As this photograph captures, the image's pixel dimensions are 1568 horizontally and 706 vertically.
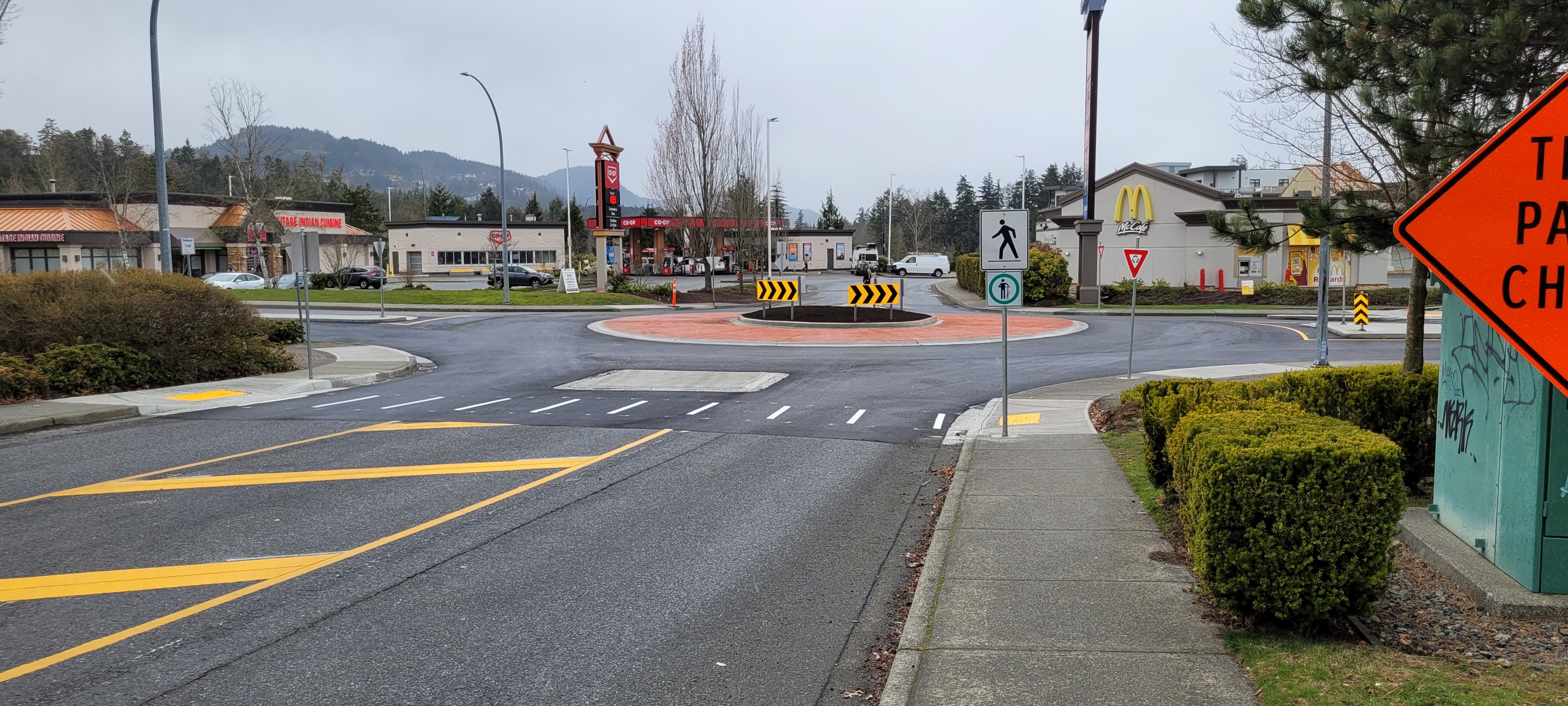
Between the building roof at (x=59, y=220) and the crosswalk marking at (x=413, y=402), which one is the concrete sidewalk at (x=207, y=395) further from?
the building roof at (x=59, y=220)

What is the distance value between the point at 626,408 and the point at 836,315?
60.4ft

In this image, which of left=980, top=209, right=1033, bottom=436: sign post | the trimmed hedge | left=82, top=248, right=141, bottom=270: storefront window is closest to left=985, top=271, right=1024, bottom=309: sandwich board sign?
left=980, top=209, right=1033, bottom=436: sign post

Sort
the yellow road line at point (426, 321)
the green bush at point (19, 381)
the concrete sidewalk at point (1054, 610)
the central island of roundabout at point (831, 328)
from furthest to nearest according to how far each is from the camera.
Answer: the yellow road line at point (426, 321) → the central island of roundabout at point (831, 328) → the green bush at point (19, 381) → the concrete sidewalk at point (1054, 610)

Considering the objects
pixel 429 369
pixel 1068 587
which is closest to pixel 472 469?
pixel 1068 587

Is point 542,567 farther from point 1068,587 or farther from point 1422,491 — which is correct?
point 1422,491

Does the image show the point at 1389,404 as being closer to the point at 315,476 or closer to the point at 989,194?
the point at 315,476

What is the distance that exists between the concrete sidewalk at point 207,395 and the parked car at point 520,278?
36.3 meters

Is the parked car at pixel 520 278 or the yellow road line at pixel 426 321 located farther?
the parked car at pixel 520 278

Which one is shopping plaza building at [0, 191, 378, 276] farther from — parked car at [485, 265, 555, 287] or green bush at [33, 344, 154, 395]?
green bush at [33, 344, 154, 395]

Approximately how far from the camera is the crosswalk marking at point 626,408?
14969mm

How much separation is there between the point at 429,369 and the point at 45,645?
16.5m

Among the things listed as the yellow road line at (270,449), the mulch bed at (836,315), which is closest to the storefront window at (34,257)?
the mulch bed at (836,315)

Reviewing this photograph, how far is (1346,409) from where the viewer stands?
8.94 metres

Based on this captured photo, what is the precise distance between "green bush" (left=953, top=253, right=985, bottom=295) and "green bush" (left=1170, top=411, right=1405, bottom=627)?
4484 cm
